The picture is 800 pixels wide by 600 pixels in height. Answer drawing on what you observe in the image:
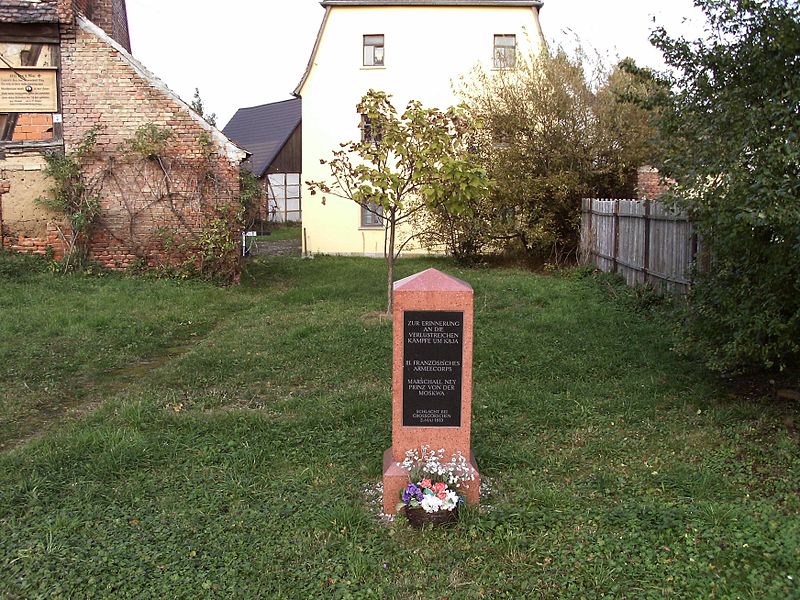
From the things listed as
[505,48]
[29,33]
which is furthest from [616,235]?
[29,33]

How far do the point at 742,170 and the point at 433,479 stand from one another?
122 inches

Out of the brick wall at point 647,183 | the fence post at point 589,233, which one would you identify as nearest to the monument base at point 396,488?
the brick wall at point 647,183

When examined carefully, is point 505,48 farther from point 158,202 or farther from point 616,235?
point 158,202

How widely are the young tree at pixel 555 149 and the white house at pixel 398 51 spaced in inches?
150

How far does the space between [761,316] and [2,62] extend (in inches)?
572

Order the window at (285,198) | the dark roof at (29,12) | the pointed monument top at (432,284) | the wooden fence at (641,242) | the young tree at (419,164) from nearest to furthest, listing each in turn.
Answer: the pointed monument top at (432,284) → the young tree at (419,164) → the wooden fence at (641,242) → the dark roof at (29,12) → the window at (285,198)

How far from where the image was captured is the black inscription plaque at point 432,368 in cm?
479

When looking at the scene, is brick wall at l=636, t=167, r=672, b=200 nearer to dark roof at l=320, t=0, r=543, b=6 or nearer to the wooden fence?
the wooden fence

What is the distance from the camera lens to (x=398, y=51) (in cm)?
2294

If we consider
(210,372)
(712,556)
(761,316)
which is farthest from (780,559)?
(210,372)

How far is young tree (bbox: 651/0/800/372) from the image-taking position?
526 centimetres

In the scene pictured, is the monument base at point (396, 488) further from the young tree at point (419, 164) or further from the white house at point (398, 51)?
the white house at point (398, 51)

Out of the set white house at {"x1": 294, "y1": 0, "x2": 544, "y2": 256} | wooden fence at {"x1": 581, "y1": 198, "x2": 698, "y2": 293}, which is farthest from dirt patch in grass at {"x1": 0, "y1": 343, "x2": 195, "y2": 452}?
white house at {"x1": 294, "y1": 0, "x2": 544, "y2": 256}

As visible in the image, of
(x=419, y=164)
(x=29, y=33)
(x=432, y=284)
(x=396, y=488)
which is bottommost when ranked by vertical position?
(x=396, y=488)
